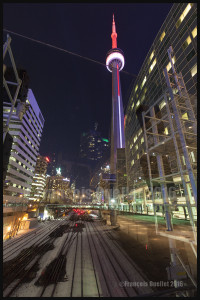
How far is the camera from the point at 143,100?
125 feet

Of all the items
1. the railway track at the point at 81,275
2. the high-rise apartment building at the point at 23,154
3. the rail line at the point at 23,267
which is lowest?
the rail line at the point at 23,267

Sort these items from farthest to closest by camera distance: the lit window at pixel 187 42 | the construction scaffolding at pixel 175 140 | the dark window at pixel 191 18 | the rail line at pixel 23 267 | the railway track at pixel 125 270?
the lit window at pixel 187 42
the dark window at pixel 191 18
the rail line at pixel 23 267
the railway track at pixel 125 270
the construction scaffolding at pixel 175 140

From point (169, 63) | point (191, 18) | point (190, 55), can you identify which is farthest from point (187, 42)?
point (169, 63)

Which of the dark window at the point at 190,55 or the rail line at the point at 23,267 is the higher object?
the dark window at the point at 190,55

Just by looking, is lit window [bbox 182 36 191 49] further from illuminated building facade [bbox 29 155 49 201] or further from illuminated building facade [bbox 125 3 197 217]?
illuminated building facade [bbox 29 155 49 201]

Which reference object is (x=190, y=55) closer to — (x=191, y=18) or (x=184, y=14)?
(x=191, y=18)

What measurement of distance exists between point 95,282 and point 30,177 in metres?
93.0

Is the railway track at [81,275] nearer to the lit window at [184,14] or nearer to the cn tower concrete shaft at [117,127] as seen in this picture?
the lit window at [184,14]

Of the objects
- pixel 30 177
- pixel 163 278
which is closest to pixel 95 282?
pixel 163 278

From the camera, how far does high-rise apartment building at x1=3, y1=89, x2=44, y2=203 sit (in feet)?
210

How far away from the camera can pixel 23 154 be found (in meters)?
76.3

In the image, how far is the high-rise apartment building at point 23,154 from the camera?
64.1 meters

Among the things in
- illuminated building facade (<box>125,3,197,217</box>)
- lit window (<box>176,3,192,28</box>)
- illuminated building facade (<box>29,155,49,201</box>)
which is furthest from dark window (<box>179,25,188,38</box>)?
illuminated building facade (<box>29,155,49,201</box>)

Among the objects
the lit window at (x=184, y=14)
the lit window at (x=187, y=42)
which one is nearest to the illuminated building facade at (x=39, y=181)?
the lit window at (x=187, y=42)
